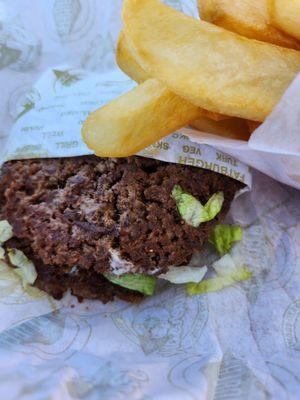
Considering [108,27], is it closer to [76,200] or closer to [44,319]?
[76,200]

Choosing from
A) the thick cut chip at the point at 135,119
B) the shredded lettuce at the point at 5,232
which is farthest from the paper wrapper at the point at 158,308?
the thick cut chip at the point at 135,119

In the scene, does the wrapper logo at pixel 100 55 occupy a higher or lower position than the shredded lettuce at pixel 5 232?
higher

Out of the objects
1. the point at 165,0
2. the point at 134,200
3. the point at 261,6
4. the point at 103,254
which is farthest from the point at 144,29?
the point at 165,0

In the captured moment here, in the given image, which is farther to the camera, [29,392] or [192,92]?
[192,92]

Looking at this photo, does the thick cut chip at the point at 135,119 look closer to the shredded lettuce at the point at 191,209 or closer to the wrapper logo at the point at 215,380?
the shredded lettuce at the point at 191,209

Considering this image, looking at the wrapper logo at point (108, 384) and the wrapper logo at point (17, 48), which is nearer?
the wrapper logo at point (108, 384)

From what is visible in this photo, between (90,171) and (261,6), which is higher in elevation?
(261,6)

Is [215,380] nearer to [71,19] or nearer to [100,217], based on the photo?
[100,217]
